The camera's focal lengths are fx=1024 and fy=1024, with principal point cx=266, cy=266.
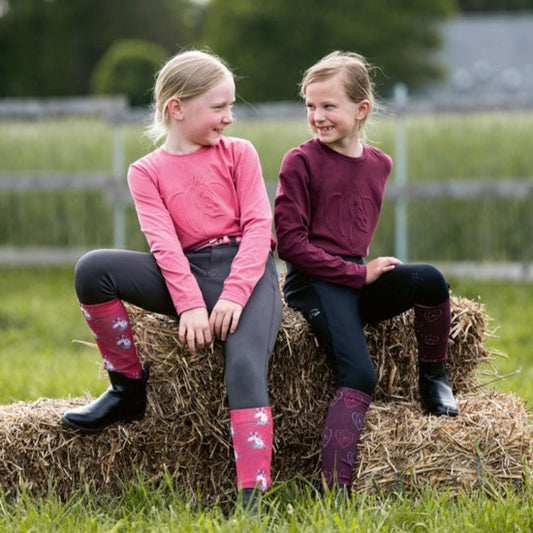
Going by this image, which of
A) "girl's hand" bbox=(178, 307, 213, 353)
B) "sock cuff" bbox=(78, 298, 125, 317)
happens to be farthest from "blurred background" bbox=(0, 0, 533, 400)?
"girl's hand" bbox=(178, 307, 213, 353)

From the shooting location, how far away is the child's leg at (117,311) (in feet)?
10.7

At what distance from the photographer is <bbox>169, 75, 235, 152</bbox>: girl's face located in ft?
11.1

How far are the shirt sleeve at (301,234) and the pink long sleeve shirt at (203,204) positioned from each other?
0.06 metres

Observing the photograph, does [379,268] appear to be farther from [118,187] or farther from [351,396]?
[118,187]

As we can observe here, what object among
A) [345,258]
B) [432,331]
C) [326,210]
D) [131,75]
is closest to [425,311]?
[432,331]

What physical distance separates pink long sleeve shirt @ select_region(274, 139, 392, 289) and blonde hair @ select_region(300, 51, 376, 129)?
208 millimetres

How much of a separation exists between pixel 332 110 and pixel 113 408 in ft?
4.09

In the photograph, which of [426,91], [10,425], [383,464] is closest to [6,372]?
[10,425]

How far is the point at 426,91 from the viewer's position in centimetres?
3312

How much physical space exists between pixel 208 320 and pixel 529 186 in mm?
6656

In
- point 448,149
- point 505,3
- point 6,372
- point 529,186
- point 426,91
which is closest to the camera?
point 6,372

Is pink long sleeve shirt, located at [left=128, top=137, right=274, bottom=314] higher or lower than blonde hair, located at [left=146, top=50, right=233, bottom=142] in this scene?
lower

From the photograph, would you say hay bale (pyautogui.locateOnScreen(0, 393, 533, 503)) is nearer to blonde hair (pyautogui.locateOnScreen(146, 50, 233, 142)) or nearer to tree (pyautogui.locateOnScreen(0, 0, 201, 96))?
blonde hair (pyautogui.locateOnScreen(146, 50, 233, 142))

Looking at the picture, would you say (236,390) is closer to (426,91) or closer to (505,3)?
(426,91)
